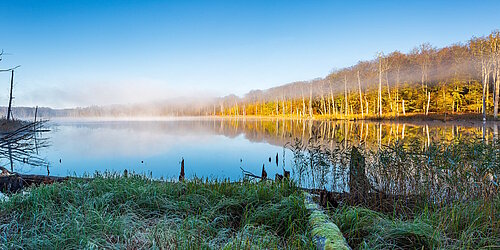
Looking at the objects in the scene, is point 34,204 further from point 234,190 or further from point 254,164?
point 254,164

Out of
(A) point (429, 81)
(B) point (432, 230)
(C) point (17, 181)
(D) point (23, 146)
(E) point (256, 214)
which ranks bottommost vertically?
(C) point (17, 181)

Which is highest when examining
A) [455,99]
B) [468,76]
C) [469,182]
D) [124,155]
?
[468,76]

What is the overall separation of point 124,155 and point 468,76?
5238cm

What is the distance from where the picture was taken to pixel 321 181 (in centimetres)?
823

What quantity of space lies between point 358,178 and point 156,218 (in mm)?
4874

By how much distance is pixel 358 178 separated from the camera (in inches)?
270

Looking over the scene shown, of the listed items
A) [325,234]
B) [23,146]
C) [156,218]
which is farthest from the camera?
[23,146]

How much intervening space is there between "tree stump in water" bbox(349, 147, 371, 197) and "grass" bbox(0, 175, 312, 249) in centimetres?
176

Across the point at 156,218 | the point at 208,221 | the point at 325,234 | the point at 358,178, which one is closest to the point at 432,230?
the point at 325,234

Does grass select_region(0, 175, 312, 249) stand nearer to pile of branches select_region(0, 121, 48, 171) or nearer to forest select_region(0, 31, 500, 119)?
pile of branches select_region(0, 121, 48, 171)

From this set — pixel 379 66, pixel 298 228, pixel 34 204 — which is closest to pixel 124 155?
pixel 34 204

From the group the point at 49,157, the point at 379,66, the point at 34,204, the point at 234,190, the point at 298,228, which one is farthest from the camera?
the point at 379,66

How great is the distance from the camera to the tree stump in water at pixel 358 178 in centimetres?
665

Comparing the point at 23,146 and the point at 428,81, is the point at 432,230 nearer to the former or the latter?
the point at 23,146
